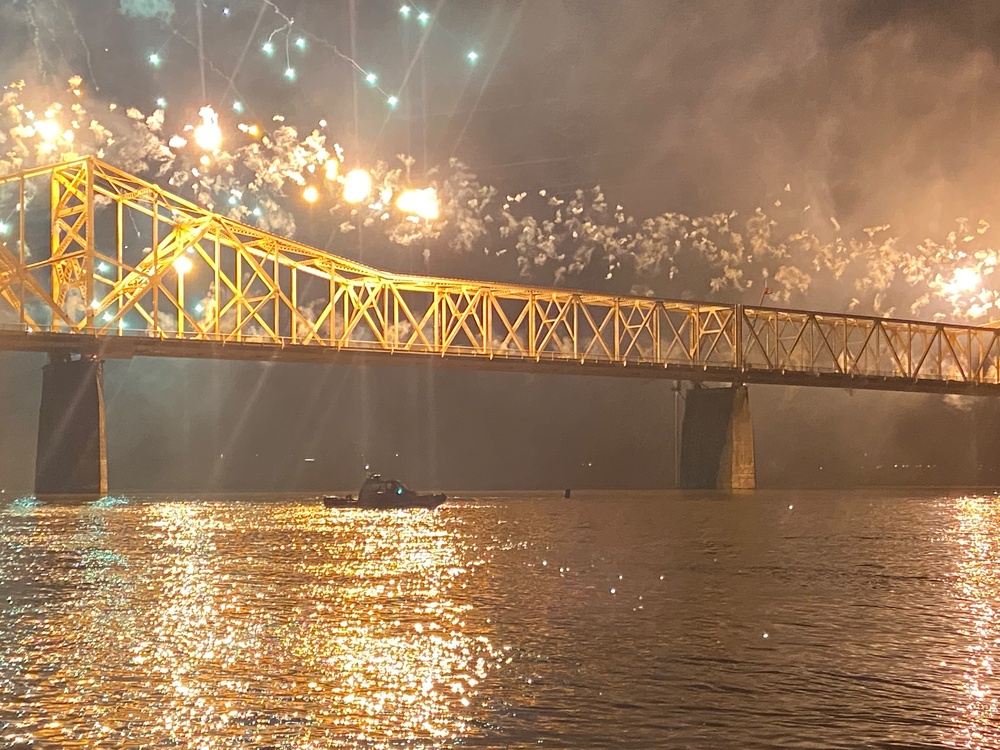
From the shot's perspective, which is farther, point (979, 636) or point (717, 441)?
point (717, 441)

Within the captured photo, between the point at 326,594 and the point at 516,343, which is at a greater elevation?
the point at 516,343

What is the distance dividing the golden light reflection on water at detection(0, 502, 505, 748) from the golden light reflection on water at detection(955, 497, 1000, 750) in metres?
8.05

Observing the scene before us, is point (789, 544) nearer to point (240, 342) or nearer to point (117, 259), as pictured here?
point (240, 342)

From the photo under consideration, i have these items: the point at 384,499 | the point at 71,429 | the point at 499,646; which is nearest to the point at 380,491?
the point at 384,499

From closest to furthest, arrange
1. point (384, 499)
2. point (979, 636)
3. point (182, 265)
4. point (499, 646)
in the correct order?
point (499, 646) → point (979, 636) → point (384, 499) → point (182, 265)

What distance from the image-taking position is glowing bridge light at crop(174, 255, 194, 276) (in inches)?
5037

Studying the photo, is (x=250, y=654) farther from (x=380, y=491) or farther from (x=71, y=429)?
(x=380, y=491)

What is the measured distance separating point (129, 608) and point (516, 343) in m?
105

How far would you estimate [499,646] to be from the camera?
2694 centimetres

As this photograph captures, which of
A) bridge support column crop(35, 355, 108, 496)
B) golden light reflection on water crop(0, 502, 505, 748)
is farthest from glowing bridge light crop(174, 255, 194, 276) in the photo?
golden light reflection on water crop(0, 502, 505, 748)

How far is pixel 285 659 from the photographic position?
25.2 m

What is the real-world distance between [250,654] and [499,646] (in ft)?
18.1

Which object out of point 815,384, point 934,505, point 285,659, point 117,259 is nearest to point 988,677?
point 285,659

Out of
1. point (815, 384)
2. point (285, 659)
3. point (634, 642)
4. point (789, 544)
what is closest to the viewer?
point (285, 659)
